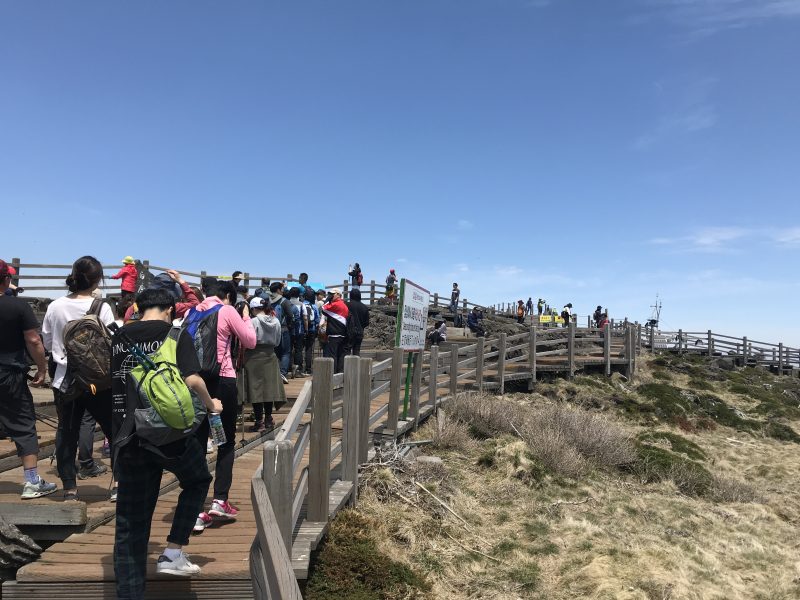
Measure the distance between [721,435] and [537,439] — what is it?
828cm

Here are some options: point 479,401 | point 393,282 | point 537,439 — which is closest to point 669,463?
point 537,439

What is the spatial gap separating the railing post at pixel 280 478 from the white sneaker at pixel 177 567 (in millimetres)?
544

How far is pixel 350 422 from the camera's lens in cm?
541

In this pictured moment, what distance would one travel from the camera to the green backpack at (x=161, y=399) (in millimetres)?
3098

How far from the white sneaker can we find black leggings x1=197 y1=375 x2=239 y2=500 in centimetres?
86

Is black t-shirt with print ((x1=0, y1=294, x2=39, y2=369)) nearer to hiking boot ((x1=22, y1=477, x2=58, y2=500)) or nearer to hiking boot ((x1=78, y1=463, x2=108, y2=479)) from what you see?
hiking boot ((x1=22, y1=477, x2=58, y2=500))

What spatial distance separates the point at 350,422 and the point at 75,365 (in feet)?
7.35

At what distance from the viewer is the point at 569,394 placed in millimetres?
16531

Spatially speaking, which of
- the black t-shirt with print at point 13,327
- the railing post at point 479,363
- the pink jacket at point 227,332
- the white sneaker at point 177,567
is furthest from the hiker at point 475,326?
the white sneaker at point 177,567

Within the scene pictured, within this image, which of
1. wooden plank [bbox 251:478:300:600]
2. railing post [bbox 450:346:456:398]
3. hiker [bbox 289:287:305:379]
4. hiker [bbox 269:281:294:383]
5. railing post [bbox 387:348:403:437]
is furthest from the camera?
railing post [bbox 450:346:456:398]

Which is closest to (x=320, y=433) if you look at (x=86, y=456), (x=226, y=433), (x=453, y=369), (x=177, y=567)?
(x=226, y=433)

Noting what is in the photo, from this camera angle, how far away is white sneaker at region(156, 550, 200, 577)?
3449 mm

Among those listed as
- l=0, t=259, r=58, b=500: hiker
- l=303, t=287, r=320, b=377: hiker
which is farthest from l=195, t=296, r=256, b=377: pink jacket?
l=303, t=287, r=320, b=377: hiker

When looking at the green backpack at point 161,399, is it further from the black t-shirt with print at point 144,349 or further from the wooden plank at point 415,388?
the wooden plank at point 415,388
